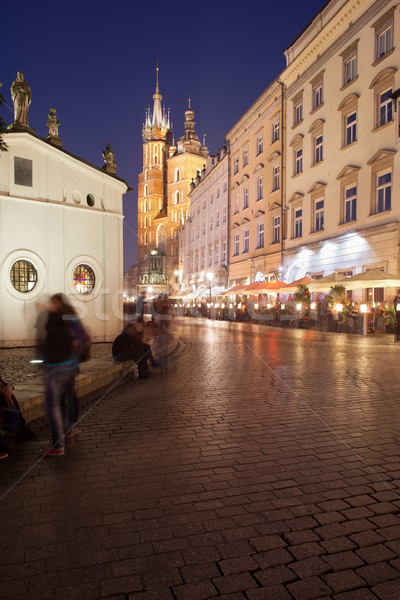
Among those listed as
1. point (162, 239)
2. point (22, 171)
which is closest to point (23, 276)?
point (22, 171)

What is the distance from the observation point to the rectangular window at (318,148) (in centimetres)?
2736

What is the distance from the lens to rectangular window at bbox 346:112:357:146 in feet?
77.9

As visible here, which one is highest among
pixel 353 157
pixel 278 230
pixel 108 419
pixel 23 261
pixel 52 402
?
pixel 353 157

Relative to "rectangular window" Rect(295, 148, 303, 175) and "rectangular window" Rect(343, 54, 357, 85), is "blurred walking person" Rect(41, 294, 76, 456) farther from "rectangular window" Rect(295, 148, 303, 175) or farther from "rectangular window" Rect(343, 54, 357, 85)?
"rectangular window" Rect(295, 148, 303, 175)

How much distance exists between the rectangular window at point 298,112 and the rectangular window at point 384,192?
10.7 metres

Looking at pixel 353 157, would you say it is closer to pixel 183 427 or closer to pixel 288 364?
pixel 288 364

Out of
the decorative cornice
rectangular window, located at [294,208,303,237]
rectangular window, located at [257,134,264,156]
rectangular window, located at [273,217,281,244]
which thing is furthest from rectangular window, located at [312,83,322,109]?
rectangular window, located at [273,217,281,244]

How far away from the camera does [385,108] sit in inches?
838

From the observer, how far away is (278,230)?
33.1m

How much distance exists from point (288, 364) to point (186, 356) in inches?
128

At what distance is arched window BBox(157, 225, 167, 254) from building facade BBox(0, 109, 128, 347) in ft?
266

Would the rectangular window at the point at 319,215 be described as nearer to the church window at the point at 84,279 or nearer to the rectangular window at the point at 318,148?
the rectangular window at the point at 318,148

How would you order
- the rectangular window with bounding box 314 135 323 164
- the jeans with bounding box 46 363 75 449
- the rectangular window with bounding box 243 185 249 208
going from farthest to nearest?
the rectangular window with bounding box 243 185 249 208
the rectangular window with bounding box 314 135 323 164
the jeans with bounding box 46 363 75 449

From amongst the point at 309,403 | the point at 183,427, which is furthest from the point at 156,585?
the point at 309,403
